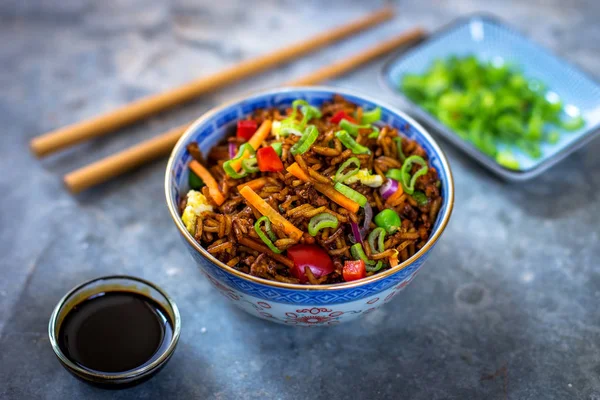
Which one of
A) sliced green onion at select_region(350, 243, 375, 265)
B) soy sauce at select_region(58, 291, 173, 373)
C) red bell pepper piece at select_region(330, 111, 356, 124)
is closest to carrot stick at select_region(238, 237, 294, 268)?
sliced green onion at select_region(350, 243, 375, 265)

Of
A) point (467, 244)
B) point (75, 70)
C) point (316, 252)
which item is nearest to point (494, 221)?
point (467, 244)

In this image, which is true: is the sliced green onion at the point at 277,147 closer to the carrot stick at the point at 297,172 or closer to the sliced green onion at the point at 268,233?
the carrot stick at the point at 297,172

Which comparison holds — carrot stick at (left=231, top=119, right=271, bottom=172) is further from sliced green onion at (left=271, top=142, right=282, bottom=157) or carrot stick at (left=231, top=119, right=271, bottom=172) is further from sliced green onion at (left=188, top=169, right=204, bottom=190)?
sliced green onion at (left=188, top=169, right=204, bottom=190)

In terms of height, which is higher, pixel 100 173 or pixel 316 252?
pixel 316 252

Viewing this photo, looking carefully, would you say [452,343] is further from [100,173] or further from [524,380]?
[100,173]

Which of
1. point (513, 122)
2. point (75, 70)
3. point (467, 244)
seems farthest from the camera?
point (75, 70)

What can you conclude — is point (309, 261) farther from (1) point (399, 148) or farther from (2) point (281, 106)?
(2) point (281, 106)

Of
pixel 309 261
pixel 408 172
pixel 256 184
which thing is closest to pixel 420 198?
pixel 408 172

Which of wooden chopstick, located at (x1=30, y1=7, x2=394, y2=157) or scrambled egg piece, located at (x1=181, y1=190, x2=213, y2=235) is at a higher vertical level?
scrambled egg piece, located at (x1=181, y1=190, x2=213, y2=235)
